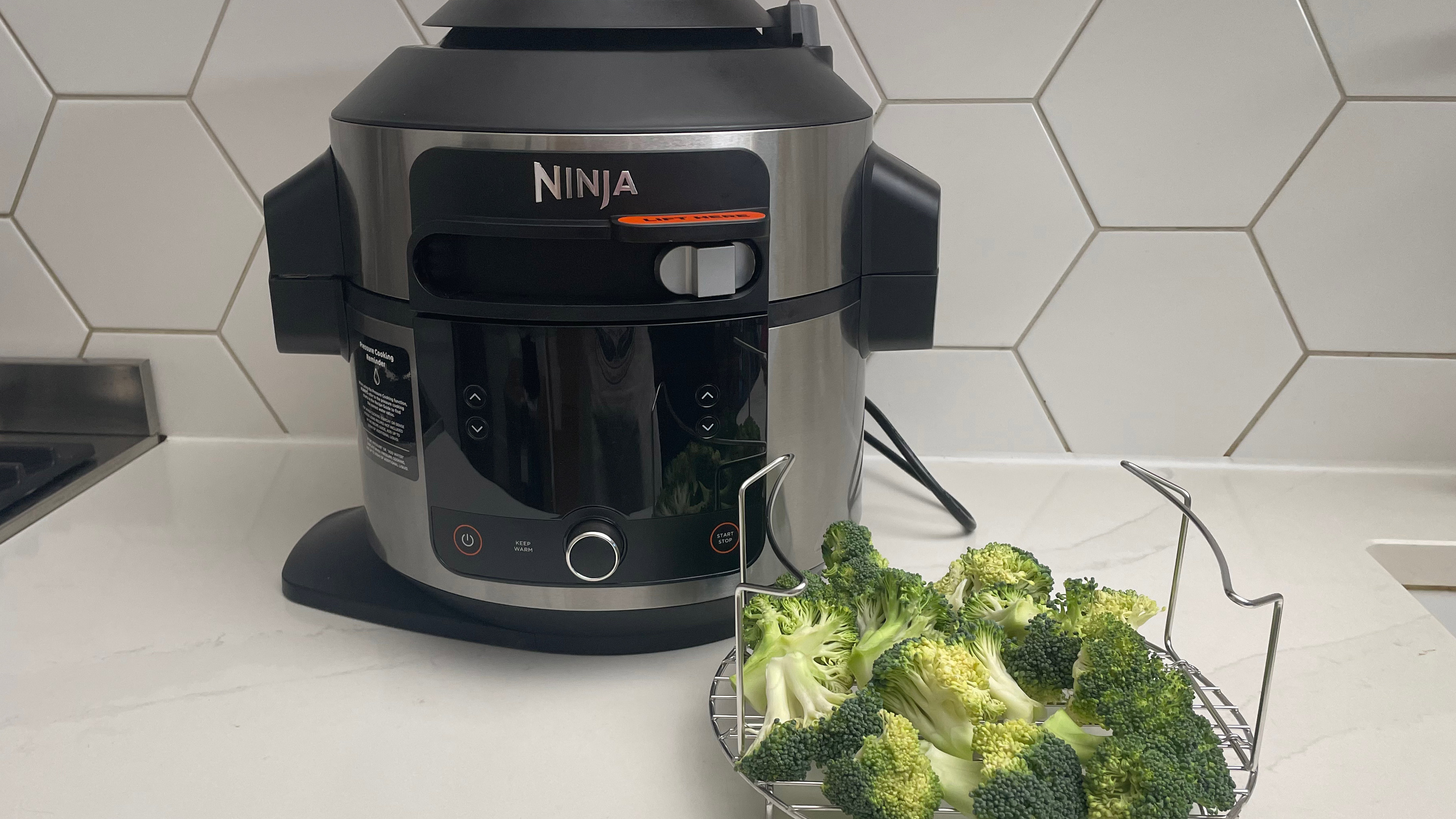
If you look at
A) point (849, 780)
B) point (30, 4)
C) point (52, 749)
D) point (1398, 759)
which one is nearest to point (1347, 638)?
point (1398, 759)

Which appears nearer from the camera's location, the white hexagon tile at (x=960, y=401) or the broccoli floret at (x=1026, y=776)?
the broccoli floret at (x=1026, y=776)

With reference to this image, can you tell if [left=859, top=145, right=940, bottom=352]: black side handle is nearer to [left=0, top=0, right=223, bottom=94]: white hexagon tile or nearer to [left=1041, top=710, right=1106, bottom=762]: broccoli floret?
[left=1041, top=710, right=1106, bottom=762]: broccoli floret

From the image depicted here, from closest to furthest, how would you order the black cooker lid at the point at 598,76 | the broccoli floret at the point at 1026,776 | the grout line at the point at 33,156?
the broccoli floret at the point at 1026,776 < the black cooker lid at the point at 598,76 < the grout line at the point at 33,156

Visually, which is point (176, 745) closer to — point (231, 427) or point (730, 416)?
point (730, 416)

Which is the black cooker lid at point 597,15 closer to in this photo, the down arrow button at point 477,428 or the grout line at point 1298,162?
the down arrow button at point 477,428

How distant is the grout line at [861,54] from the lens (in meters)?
0.85

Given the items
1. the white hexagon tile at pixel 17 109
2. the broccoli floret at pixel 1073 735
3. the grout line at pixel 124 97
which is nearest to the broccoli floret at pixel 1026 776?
the broccoli floret at pixel 1073 735

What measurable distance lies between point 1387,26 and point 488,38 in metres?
0.75

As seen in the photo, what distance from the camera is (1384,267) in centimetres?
89

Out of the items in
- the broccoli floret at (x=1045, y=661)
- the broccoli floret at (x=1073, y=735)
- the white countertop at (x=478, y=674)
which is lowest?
the white countertop at (x=478, y=674)

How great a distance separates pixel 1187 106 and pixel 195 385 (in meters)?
0.99

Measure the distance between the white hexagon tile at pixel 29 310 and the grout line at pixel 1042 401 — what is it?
0.94 m

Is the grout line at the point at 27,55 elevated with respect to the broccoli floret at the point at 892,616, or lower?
elevated

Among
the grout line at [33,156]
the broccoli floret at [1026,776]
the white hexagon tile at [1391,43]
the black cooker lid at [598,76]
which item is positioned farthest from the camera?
the grout line at [33,156]
